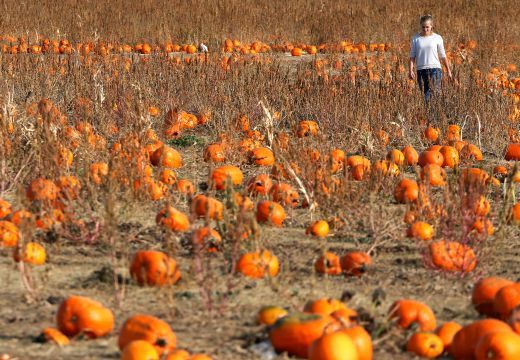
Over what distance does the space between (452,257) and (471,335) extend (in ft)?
4.13

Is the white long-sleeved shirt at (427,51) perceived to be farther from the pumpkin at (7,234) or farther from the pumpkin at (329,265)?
the pumpkin at (7,234)

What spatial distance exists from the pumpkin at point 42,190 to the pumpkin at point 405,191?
7.64ft

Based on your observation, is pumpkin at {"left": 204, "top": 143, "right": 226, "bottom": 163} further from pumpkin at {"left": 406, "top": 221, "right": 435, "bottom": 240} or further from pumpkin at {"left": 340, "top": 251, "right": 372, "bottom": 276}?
pumpkin at {"left": 340, "top": 251, "right": 372, "bottom": 276}

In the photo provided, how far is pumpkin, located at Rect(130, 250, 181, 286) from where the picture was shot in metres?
4.17

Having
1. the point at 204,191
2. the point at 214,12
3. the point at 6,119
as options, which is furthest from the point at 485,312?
the point at 214,12

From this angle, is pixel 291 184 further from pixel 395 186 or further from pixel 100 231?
pixel 100 231

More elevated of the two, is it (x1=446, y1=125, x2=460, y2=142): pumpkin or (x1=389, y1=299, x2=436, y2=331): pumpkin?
(x1=446, y1=125, x2=460, y2=142): pumpkin

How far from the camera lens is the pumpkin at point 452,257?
455 cm

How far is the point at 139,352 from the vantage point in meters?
3.13

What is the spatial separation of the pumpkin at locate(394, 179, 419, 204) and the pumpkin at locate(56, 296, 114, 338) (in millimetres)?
2909

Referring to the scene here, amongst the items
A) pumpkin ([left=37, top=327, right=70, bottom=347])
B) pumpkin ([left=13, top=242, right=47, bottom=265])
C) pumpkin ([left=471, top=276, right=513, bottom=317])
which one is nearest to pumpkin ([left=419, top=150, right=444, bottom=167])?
pumpkin ([left=471, top=276, right=513, bottom=317])

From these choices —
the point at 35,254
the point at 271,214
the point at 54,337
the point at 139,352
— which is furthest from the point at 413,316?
the point at 35,254

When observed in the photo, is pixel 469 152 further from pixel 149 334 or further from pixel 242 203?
pixel 149 334

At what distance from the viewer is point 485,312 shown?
401 cm
